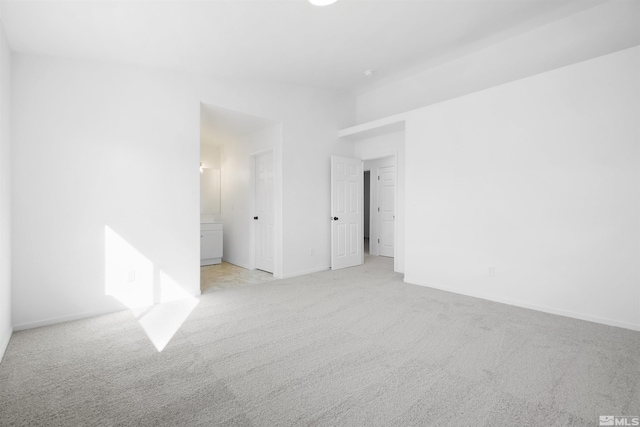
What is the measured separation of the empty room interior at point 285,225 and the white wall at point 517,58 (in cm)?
2

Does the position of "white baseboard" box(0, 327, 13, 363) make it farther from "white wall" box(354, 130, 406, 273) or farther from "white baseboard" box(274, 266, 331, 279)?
"white wall" box(354, 130, 406, 273)

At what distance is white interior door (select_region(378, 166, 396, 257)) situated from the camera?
6965mm

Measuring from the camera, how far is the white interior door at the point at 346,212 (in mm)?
5461

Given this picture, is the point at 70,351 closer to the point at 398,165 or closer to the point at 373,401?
the point at 373,401

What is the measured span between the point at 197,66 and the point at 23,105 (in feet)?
5.71

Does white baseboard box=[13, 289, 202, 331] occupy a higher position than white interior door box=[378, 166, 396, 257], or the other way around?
white interior door box=[378, 166, 396, 257]

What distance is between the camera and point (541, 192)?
3.35 meters

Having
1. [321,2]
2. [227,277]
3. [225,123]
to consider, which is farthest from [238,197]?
[321,2]

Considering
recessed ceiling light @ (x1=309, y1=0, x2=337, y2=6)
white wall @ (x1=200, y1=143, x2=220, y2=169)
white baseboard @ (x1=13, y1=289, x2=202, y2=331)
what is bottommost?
white baseboard @ (x1=13, y1=289, x2=202, y2=331)

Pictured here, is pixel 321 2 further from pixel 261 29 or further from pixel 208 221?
pixel 208 221

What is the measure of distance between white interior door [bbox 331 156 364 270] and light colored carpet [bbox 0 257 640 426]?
85.7 inches

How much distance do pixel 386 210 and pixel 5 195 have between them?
20.0 ft

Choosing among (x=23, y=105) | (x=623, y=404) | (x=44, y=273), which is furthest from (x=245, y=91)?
(x=623, y=404)

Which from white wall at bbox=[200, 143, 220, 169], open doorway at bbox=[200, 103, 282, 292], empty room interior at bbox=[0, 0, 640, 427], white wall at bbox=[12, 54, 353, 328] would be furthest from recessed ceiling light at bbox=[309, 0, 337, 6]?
white wall at bbox=[200, 143, 220, 169]
